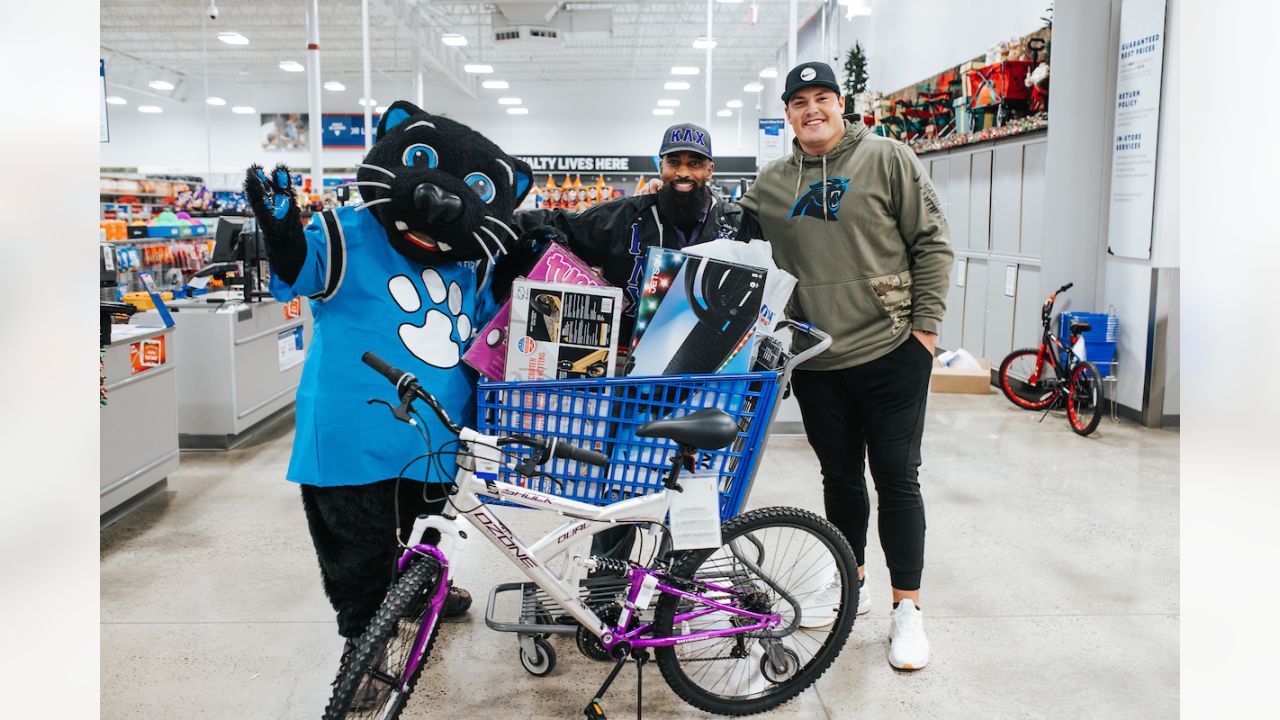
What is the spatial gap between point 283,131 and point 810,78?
26.9 meters

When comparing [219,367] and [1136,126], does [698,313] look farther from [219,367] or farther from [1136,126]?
[1136,126]

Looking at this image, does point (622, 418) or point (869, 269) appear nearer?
point (622, 418)

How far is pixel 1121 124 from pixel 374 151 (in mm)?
5927

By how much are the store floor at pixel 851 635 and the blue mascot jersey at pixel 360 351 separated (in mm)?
771

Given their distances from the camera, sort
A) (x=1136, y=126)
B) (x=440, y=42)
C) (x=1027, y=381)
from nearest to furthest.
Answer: (x=1136, y=126) < (x=1027, y=381) < (x=440, y=42)

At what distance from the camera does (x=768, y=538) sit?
236cm

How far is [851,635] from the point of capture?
9.68ft

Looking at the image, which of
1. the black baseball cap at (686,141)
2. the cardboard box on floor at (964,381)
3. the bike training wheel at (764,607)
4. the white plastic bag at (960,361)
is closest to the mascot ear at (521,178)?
the black baseball cap at (686,141)

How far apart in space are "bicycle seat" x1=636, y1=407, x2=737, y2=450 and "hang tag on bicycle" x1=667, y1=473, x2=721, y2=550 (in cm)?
18

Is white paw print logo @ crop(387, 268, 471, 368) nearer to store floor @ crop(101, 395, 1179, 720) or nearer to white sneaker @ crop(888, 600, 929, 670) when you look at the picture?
store floor @ crop(101, 395, 1179, 720)

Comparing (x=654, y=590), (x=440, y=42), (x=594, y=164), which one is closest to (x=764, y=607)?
(x=654, y=590)

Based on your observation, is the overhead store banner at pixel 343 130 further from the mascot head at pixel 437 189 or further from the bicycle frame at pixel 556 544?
the bicycle frame at pixel 556 544

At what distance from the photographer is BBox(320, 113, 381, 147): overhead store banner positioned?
83.2 feet
